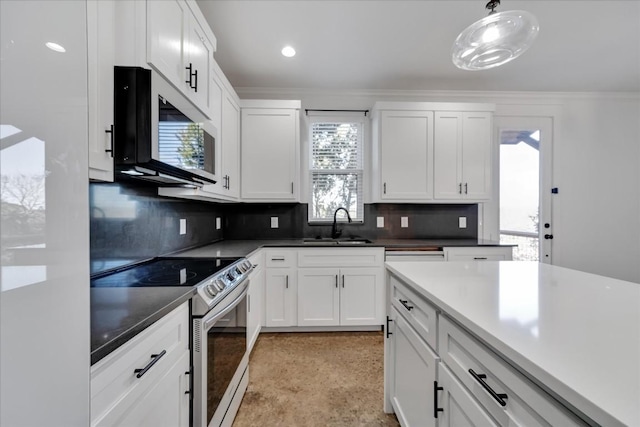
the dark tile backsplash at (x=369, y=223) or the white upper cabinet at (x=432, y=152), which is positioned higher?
the white upper cabinet at (x=432, y=152)

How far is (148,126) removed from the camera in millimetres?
1069

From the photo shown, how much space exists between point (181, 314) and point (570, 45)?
3.55m

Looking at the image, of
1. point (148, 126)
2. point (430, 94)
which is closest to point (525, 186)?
point (430, 94)

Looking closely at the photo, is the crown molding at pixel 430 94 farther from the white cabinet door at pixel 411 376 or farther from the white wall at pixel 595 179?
the white cabinet door at pixel 411 376

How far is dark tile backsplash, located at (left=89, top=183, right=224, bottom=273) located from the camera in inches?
52.6

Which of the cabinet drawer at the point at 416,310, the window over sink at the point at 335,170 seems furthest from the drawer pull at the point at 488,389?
the window over sink at the point at 335,170

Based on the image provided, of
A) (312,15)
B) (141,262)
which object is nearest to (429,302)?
(141,262)

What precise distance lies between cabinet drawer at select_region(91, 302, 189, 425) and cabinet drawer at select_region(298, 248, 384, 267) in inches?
65.0

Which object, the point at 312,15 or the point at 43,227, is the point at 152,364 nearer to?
the point at 43,227

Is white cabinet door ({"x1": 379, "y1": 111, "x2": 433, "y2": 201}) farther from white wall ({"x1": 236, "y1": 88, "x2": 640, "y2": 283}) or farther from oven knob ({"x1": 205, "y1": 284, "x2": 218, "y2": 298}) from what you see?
oven knob ({"x1": 205, "y1": 284, "x2": 218, "y2": 298})

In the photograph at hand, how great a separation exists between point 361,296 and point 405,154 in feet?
5.14

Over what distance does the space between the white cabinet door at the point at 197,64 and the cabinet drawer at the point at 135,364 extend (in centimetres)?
124

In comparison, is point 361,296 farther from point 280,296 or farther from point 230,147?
point 230,147

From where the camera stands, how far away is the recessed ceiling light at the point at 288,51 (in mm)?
2375
